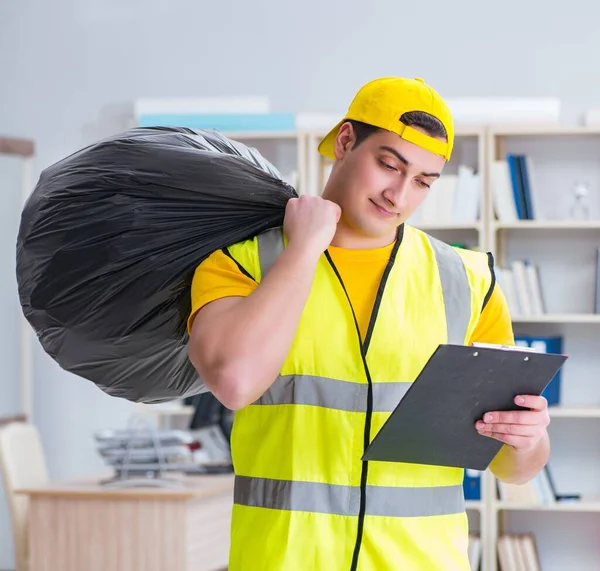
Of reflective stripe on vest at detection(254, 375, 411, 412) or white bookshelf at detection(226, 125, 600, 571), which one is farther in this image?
white bookshelf at detection(226, 125, 600, 571)

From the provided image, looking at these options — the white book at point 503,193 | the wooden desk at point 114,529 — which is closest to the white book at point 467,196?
the white book at point 503,193

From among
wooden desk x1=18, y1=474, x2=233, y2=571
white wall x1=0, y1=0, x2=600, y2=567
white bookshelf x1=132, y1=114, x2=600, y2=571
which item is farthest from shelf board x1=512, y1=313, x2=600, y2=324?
wooden desk x1=18, y1=474, x2=233, y2=571

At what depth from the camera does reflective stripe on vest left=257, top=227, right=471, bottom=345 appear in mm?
1390

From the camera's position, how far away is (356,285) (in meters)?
1.40

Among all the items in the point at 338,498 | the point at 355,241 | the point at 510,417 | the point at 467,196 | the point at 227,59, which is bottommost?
the point at 338,498

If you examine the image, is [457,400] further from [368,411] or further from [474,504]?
[474,504]

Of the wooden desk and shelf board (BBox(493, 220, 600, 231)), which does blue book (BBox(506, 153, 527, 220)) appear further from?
the wooden desk

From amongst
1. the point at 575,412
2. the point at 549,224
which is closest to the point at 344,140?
the point at 549,224

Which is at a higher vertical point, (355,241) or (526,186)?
(526,186)

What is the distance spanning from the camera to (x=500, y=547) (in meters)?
4.46

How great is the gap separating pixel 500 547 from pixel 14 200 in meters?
2.80

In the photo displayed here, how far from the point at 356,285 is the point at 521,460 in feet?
1.07

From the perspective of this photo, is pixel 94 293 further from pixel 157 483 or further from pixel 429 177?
pixel 157 483

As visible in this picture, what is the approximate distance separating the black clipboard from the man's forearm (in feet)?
0.25
